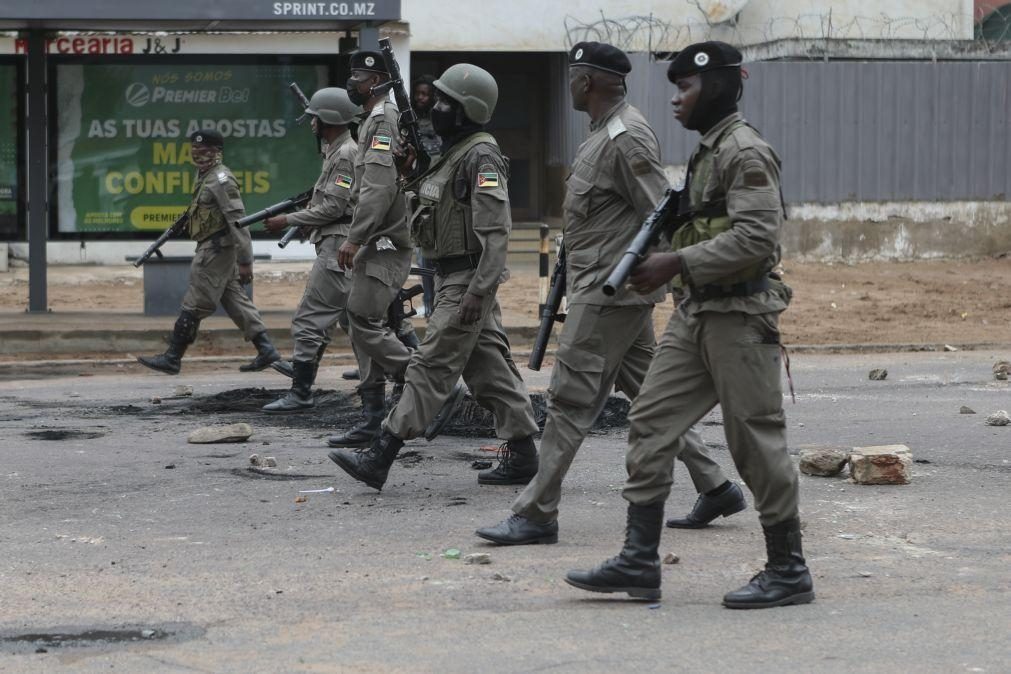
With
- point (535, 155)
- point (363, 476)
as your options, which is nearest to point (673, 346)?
point (363, 476)

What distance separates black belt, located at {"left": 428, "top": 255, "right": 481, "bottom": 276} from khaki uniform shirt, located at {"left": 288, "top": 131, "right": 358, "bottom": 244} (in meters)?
2.41

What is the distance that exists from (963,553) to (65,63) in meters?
11.5

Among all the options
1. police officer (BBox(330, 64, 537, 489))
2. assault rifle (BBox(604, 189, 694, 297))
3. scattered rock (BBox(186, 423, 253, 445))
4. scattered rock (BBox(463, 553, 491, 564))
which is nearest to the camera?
assault rifle (BBox(604, 189, 694, 297))

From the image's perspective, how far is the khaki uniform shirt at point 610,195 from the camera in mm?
5727

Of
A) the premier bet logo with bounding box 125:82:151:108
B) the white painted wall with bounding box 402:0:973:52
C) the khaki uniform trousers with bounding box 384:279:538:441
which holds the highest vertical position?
the white painted wall with bounding box 402:0:973:52

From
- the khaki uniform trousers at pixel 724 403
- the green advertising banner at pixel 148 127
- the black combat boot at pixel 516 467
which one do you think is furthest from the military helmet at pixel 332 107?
the green advertising banner at pixel 148 127

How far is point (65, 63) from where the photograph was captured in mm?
15078

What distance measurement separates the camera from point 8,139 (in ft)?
51.8

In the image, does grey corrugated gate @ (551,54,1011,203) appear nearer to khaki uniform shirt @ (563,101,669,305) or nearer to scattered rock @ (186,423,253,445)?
scattered rock @ (186,423,253,445)

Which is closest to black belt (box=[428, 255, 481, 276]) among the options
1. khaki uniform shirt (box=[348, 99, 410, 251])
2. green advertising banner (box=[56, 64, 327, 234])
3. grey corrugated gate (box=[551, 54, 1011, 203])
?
khaki uniform shirt (box=[348, 99, 410, 251])

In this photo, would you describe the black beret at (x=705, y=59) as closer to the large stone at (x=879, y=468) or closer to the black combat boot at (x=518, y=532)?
the black combat boot at (x=518, y=532)

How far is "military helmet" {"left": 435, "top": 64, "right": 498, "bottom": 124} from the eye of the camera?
6.62 meters

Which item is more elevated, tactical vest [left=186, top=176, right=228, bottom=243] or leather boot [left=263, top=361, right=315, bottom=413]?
tactical vest [left=186, top=176, right=228, bottom=243]

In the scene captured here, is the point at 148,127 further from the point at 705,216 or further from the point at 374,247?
the point at 705,216
